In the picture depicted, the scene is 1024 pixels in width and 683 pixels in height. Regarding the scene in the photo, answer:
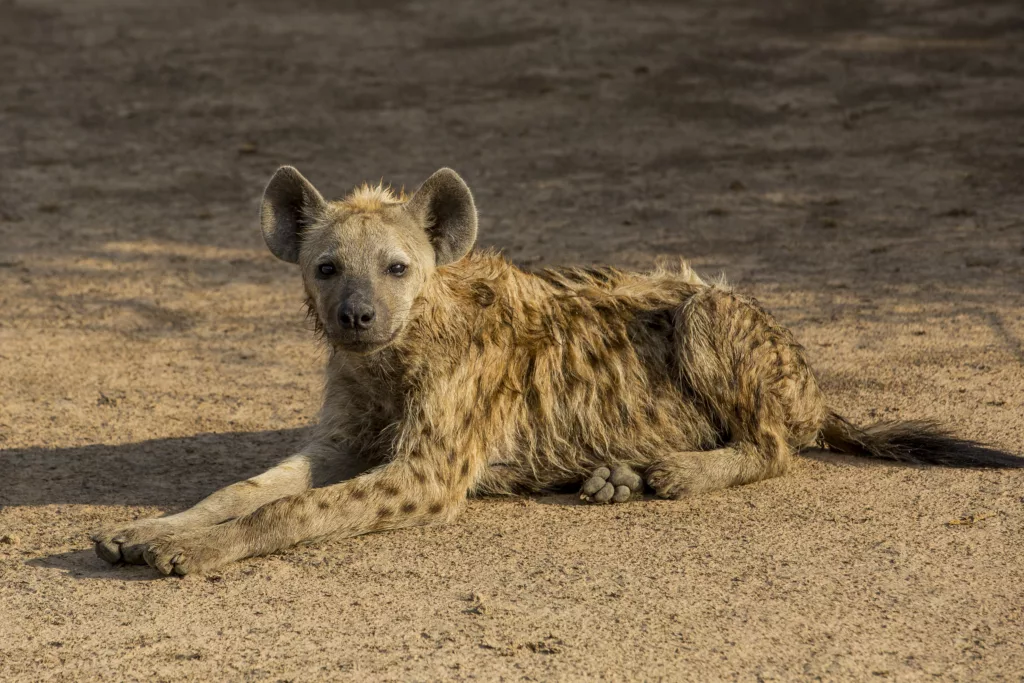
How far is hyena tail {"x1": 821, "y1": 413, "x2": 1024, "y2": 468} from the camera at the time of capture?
13.3 ft

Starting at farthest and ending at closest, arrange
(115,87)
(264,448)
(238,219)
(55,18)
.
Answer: (55,18), (115,87), (238,219), (264,448)

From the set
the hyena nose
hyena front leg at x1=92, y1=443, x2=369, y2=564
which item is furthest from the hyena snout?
hyena front leg at x1=92, y1=443, x2=369, y2=564

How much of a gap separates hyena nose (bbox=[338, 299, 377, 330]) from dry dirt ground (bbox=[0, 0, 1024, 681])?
0.57 meters

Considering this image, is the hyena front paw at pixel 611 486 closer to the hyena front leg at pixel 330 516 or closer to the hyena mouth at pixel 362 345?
the hyena front leg at pixel 330 516

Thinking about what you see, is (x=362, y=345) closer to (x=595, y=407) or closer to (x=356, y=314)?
(x=356, y=314)

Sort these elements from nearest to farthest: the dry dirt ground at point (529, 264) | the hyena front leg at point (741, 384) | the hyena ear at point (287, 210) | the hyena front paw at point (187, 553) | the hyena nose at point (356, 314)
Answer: the dry dirt ground at point (529, 264), the hyena front paw at point (187, 553), the hyena nose at point (356, 314), the hyena ear at point (287, 210), the hyena front leg at point (741, 384)

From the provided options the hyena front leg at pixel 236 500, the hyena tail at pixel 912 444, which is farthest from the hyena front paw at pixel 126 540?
the hyena tail at pixel 912 444

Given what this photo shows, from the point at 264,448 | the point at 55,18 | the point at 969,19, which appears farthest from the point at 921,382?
the point at 55,18

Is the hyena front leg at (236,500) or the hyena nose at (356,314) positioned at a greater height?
the hyena nose at (356,314)

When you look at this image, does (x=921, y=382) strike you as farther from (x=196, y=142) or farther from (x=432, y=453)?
(x=196, y=142)

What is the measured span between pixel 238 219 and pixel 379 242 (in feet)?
12.0

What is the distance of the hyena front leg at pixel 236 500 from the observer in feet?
11.1

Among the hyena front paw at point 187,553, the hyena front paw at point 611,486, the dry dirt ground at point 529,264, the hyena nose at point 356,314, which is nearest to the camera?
the dry dirt ground at point 529,264

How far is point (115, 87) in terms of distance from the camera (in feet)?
31.5
